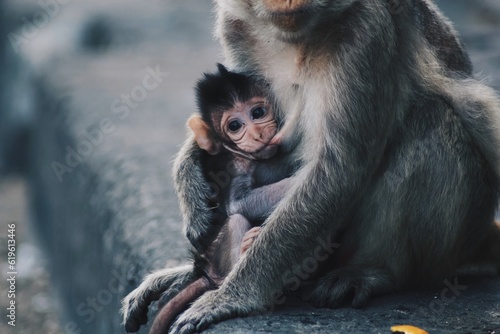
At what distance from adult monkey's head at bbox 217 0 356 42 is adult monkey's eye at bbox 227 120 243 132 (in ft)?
1.62

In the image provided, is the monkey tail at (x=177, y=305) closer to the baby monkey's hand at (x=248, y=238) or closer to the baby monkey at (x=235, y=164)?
the baby monkey at (x=235, y=164)

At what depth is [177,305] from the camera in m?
5.00

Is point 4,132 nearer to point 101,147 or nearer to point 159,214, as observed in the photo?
point 101,147

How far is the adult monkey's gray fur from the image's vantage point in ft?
15.7

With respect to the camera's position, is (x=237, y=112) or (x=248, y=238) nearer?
(x=248, y=238)

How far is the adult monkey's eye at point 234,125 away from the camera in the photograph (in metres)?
5.09

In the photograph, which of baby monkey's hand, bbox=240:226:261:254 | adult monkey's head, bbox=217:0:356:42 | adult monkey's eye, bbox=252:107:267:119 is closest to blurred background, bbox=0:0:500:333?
baby monkey's hand, bbox=240:226:261:254

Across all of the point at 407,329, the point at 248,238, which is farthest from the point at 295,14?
the point at 407,329

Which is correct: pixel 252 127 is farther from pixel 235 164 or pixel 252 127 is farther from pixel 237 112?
pixel 235 164

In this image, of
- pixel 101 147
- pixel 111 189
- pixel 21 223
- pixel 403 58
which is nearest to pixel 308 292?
pixel 403 58

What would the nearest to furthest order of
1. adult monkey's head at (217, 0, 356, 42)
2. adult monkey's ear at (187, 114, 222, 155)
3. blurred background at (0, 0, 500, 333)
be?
adult monkey's head at (217, 0, 356, 42), adult monkey's ear at (187, 114, 222, 155), blurred background at (0, 0, 500, 333)

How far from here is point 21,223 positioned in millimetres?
12617

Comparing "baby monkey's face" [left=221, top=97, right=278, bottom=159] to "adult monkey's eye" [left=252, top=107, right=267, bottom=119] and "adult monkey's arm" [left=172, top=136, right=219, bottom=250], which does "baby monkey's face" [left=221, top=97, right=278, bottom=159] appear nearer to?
"adult monkey's eye" [left=252, top=107, right=267, bottom=119]

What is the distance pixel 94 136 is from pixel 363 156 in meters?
4.43
